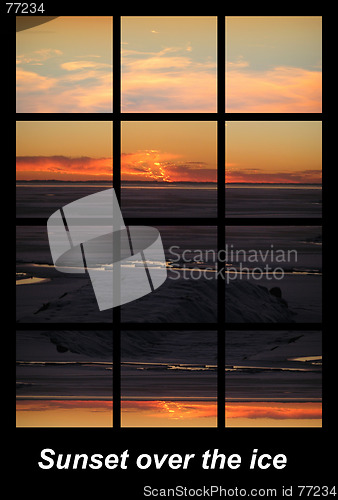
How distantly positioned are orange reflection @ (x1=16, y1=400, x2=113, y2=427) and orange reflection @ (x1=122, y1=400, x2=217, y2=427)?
0.21ft

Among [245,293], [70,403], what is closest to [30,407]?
[70,403]

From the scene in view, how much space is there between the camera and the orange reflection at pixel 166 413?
7.52ft

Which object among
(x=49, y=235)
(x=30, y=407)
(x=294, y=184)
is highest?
(x=294, y=184)

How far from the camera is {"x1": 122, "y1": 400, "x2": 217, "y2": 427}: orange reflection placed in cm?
229

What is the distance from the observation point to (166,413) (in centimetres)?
237

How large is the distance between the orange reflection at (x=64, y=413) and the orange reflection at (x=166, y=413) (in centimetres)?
7

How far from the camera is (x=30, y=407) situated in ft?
7.59

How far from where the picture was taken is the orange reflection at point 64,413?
230 centimetres

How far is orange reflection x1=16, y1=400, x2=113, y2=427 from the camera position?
2299 millimetres

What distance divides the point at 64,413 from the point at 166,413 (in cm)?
33

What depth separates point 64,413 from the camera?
7.66ft
